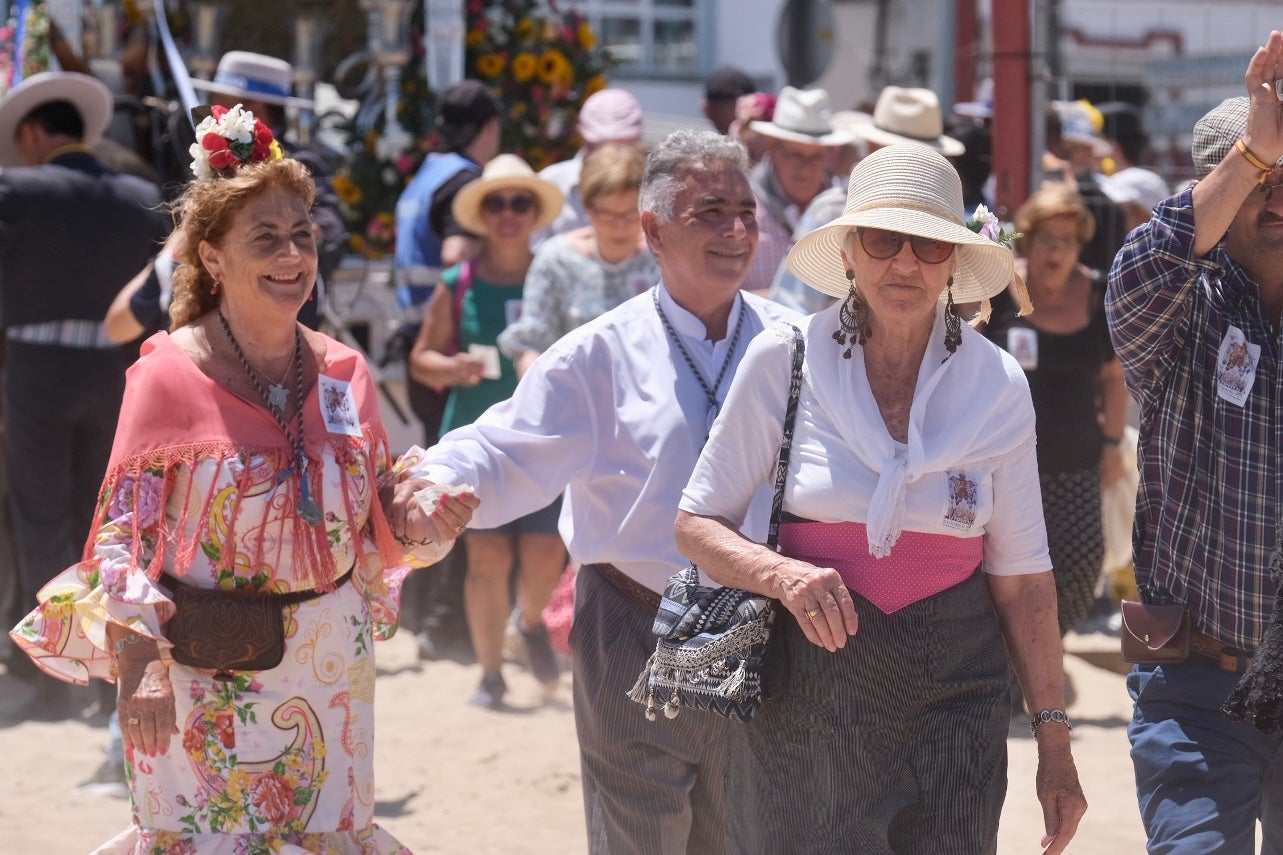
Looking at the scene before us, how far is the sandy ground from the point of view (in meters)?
5.63

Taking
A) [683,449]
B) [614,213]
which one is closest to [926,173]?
[683,449]

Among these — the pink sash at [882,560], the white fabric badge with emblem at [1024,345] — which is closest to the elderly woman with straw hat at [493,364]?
the white fabric badge with emblem at [1024,345]

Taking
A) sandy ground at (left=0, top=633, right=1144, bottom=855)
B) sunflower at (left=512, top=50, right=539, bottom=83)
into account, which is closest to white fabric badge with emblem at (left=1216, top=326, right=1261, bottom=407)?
sandy ground at (left=0, top=633, right=1144, bottom=855)

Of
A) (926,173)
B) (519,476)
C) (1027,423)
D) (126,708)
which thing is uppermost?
(926,173)

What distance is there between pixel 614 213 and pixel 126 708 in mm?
3309

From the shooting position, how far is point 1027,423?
325 centimetres

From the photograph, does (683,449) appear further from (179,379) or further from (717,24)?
(717,24)

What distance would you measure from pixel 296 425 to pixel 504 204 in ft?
11.9

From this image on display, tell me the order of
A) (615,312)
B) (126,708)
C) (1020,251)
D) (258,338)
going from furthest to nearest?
(1020,251) < (615,312) < (258,338) < (126,708)

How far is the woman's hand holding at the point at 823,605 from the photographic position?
298 centimetres

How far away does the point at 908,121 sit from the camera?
→ 7816mm

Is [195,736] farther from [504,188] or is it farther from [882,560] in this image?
[504,188]

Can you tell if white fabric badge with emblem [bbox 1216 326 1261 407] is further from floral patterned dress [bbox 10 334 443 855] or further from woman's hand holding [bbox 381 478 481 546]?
floral patterned dress [bbox 10 334 443 855]

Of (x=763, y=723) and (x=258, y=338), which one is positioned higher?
(x=258, y=338)
